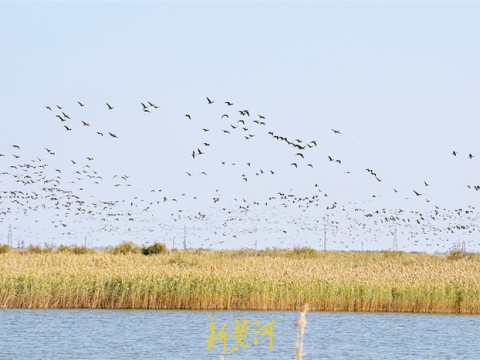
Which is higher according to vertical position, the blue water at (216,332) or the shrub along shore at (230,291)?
the shrub along shore at (230,291)

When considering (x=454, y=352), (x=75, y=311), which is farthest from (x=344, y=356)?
(x=75, y=311)

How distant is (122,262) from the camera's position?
4212 cm

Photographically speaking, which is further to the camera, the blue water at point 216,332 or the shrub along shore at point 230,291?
the shrub along shore at point 230,291

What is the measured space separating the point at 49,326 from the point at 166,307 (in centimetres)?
643

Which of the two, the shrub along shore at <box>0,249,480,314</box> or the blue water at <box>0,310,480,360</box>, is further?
the shrub along shore at <box>0,249,480,314</box>

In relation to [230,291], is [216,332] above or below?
below

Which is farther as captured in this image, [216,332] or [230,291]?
[230,291]

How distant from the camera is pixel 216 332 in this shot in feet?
86.9

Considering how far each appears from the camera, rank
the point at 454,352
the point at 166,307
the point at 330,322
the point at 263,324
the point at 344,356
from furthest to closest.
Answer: the point at 166,307 → the point at 330,322 → the point at 263,324 → the point at 454,352 → the point at 344,356

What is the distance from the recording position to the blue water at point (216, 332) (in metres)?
23.9

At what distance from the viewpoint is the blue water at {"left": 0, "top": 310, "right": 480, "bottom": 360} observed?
23.9 metres

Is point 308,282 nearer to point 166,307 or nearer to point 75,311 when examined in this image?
point 166,307

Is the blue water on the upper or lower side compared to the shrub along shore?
lower

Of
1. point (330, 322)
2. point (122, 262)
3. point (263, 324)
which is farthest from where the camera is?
point (122, 262)
